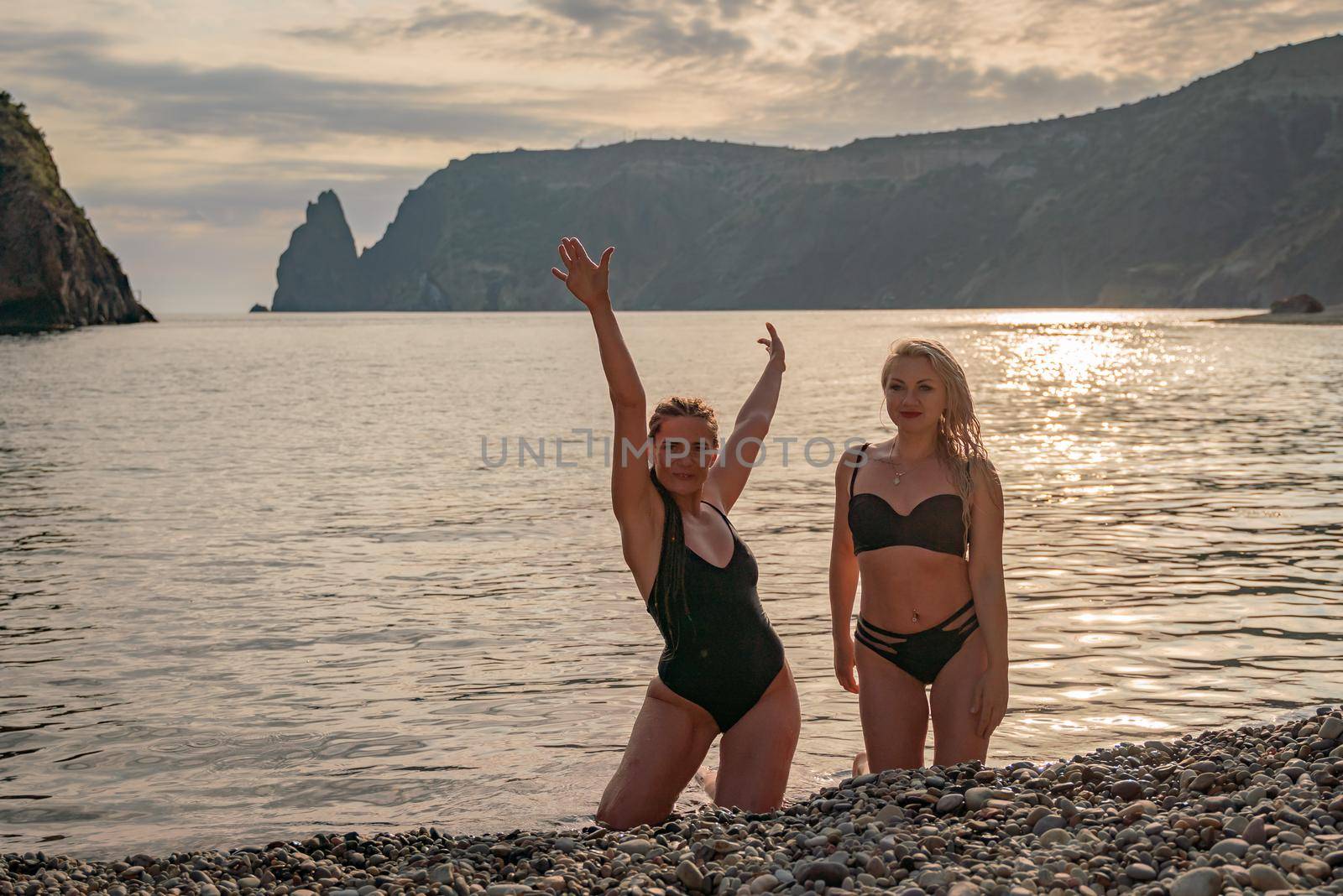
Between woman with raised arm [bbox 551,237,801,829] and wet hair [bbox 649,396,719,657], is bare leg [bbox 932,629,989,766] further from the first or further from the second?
wet hair [bbox 649,396,719,657]

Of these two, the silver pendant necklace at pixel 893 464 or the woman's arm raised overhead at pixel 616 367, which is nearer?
the woman's arm raised overhead at pixel 616 367

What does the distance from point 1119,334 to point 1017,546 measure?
296 ft

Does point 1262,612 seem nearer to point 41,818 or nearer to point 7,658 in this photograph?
point 41,818

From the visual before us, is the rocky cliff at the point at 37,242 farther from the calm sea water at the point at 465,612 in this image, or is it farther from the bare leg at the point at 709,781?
the bare leg at the point at 709,781

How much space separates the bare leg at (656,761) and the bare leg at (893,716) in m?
0.93

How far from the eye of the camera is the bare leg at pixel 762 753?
6.55m

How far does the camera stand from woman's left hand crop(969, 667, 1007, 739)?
6.42m

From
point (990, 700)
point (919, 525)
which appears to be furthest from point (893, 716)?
point (919, 525)

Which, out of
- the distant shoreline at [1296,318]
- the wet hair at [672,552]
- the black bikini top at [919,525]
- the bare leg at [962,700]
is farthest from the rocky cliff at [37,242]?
the bare leg at [962,700]

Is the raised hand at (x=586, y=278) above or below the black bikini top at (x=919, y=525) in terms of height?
above

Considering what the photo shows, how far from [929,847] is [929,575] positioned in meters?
1.84

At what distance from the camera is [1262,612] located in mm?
11648

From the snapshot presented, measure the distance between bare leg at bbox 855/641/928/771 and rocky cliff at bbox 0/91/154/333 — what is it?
133631mm

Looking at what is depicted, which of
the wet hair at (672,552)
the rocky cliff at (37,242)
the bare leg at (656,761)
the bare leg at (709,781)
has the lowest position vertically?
the bare leg at (709,781)
